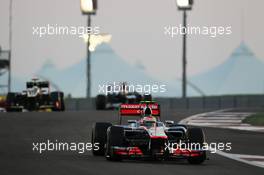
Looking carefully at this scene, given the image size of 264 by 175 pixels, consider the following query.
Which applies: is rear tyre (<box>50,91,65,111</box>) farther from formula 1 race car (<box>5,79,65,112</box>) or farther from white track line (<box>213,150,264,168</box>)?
white track line (<box>213,150,264,168</box>)

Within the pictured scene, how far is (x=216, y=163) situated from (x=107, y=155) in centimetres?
207

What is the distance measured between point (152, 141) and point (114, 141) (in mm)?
743

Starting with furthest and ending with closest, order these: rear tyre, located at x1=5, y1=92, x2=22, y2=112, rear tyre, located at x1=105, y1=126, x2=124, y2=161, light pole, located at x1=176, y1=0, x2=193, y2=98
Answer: light pole, located at x1=176, y1=0, x2=193, y2=98, rear tyre, located at x1=5, y1=92, x2=22, y2=112, rear tyre, located at x1=105, y1=126, x2=124, y2=161

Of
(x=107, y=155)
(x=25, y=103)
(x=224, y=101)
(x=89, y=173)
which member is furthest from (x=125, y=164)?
(x=224, y=101)

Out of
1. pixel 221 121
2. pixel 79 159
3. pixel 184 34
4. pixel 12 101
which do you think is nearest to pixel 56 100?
pixel 12 101

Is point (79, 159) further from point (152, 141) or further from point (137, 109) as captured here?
point (137, 109)

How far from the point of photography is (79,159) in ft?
65.5

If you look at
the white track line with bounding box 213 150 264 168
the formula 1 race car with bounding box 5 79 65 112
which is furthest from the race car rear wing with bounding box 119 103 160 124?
the formula 1 race car with bounding box 5 79 65 112

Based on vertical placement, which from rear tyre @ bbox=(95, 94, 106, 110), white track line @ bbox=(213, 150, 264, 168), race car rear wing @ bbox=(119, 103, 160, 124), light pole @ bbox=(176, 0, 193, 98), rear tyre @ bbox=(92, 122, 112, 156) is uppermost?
light pole @ bbox=(176, 0, 193, 98)

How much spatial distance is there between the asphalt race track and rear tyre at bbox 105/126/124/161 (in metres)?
0.24

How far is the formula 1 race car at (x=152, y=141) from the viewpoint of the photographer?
1936 centimetres

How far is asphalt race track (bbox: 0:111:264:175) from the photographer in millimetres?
17125

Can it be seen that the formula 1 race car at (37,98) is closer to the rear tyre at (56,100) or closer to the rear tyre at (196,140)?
the rear tyre at (56,100)

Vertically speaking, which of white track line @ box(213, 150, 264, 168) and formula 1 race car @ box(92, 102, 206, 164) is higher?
formula 1 race car @ box(92, 102, 206, 164)
